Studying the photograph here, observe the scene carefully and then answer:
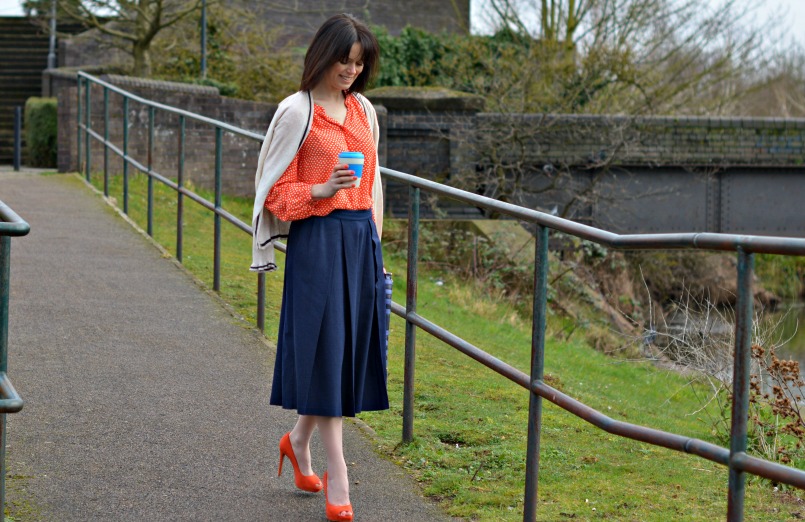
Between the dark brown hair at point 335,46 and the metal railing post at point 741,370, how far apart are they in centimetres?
155

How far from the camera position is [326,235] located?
12.7 feet

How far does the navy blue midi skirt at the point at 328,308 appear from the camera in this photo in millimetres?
3877

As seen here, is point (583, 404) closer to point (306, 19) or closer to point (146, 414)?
point (146, 414)

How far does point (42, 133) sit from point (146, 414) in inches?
532

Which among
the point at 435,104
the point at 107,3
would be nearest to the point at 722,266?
the point at 435,104

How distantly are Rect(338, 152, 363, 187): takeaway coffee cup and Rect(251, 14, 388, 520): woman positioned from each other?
121 mm

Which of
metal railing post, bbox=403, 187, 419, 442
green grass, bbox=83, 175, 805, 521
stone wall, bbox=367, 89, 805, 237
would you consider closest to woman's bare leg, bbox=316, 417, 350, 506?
green grass, bbox=83, 175, 805, 521

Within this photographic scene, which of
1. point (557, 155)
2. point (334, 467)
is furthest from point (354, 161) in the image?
point (557, 155)

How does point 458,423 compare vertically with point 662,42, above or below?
below

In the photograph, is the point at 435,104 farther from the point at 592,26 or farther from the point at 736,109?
the point at 736,109

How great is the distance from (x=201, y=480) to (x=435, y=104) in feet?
47.4

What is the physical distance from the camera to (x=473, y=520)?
4.18 meters

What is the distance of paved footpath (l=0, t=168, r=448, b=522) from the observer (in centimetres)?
420

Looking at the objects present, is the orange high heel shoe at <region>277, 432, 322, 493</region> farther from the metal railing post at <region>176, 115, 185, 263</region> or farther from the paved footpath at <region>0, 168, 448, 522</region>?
the metal railing post at <region>176, 115, 185, 263</region>
